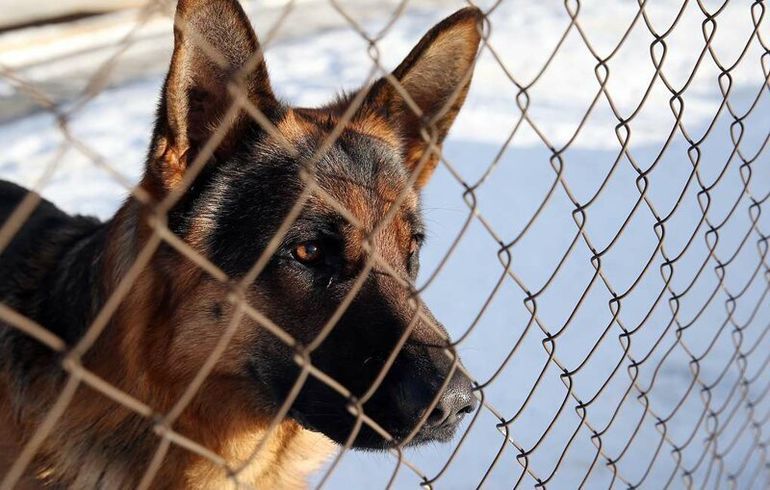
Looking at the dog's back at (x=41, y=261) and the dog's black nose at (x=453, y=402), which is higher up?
the dog's black nose at (x=453, y=402)

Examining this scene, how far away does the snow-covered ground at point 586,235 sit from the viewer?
Result: 4.07 m

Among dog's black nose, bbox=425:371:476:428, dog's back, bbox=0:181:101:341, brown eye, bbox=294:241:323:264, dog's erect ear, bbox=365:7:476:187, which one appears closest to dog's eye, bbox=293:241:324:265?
brown eye, bbox=294:241:323:264

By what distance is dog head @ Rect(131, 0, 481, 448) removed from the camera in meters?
2.32

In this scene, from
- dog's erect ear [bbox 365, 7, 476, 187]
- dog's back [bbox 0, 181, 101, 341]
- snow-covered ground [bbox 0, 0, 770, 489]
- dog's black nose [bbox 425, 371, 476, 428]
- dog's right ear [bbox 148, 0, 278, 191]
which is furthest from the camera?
snow-covered ground [bbox 0, 0, 770, 489]

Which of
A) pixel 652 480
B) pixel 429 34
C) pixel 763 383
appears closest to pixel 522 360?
pixel 652 480

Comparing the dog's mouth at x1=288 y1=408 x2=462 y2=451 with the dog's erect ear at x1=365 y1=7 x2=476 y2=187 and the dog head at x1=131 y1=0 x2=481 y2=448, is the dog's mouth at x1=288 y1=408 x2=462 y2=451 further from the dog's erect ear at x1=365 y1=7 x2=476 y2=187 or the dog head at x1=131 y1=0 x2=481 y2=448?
the dog's erect ear at x1=365 y1=7 x2=476 y2=187

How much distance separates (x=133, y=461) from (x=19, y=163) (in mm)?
4190

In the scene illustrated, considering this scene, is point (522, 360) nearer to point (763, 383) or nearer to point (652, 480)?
point (652, 480)

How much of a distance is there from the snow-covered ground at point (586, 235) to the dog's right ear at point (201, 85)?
3.47ft

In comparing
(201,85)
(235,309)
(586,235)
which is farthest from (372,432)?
(586,235)

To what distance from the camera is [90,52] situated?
7434mm

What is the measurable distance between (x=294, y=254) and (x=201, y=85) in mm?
585

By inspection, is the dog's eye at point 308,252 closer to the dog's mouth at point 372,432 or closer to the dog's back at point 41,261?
the dog's mouth at point 372,432

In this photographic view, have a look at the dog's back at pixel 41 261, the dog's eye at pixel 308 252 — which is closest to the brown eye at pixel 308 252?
the dog's eye at pixel 308 252
